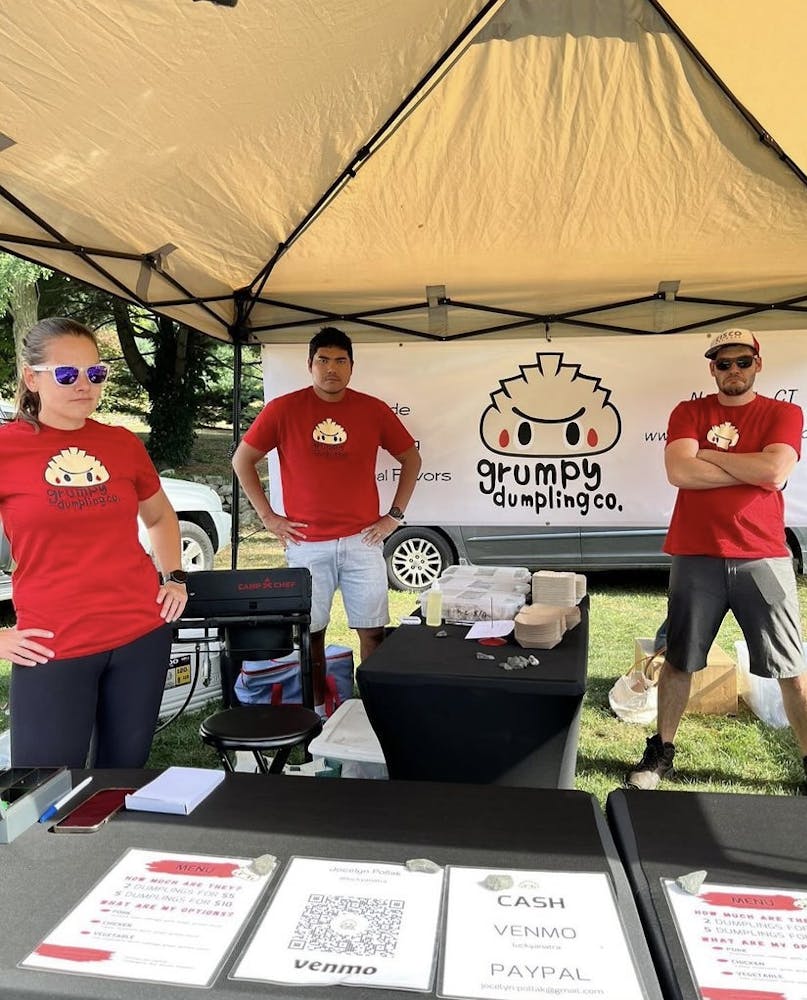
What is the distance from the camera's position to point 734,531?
278 cm

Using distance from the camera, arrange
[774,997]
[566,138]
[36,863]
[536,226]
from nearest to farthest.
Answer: [774,997] < [36,863] < [566,138] < [536,226]

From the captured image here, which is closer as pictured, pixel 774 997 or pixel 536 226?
pixel 774 997

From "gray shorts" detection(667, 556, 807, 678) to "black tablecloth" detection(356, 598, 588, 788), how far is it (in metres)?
0.84

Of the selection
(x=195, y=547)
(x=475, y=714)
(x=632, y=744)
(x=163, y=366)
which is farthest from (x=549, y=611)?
(x=163, y=366)

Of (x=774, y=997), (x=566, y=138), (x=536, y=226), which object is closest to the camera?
(x=774, y=997)

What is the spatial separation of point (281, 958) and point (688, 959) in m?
0.46

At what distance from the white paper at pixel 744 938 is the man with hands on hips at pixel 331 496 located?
2.38 metres

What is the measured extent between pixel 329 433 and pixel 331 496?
0.95 ft

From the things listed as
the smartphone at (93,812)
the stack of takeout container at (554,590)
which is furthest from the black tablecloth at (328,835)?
the stack of takeout container at (554,590)

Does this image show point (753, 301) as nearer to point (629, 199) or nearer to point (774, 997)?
point (629, 199)

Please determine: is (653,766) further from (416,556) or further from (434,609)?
(416,556)

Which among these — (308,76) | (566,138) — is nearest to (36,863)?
(308,76)

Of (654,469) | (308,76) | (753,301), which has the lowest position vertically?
(654,469)

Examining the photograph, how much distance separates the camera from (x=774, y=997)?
2.65 feet
